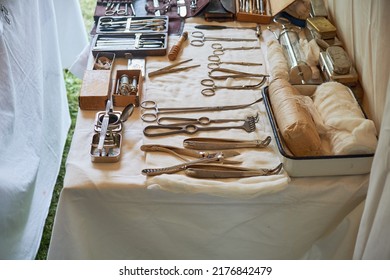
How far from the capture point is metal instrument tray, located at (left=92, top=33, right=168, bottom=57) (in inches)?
47.0

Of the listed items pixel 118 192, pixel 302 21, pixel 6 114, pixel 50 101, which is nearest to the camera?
pixel 118 192

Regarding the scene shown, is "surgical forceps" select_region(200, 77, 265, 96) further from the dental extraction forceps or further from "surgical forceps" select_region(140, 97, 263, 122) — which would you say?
the dental extraction forceps

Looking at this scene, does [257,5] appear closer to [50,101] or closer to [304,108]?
[304,108]

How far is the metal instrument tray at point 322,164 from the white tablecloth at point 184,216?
0.02 m

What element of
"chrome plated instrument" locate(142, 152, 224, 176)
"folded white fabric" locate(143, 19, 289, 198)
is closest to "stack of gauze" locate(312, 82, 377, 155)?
"folded white fabric" locate(143, 19, 289, 198)

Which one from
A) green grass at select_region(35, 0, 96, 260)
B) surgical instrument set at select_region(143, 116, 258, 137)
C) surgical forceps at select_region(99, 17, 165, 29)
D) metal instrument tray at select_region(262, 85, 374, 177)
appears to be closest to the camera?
metal instrument tray at select_region(262, 85, 374, 177)

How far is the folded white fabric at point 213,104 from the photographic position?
85 centimetres

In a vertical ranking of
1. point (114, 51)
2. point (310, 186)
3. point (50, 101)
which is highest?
point (114, 51)

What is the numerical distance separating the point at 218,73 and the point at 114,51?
0.90 ft

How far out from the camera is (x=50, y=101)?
1.51 meters

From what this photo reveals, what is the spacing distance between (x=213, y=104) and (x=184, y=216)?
0.28 m

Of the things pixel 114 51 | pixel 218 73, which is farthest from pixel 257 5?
pixel 114 51

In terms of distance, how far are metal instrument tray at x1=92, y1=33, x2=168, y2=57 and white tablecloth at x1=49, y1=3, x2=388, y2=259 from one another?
274mm

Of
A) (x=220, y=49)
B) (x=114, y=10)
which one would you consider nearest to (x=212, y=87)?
(x=220, y=49)
